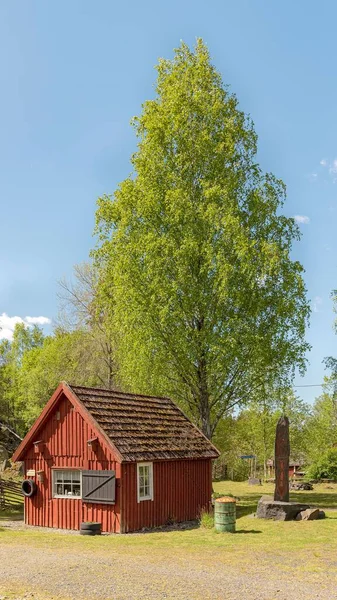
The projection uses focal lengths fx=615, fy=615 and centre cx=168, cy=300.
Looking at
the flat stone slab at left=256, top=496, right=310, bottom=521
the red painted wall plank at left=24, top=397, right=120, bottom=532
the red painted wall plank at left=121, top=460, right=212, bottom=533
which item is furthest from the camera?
the flat stone slab at left=256, top=496, right=310, bottom=521

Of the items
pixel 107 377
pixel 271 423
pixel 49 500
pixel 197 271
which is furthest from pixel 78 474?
pixel 271 423

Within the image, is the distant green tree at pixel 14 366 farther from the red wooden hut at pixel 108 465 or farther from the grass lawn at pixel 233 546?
the grass lawn at pixel 233 546

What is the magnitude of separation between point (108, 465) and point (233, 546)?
18.3 ft

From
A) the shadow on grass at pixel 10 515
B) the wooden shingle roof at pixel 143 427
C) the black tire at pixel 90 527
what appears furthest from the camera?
the shadow on grass at pixel 10 515

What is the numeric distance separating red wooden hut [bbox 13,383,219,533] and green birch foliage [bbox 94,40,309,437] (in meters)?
5.10

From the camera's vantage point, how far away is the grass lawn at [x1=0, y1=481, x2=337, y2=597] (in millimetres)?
Answer: 13995

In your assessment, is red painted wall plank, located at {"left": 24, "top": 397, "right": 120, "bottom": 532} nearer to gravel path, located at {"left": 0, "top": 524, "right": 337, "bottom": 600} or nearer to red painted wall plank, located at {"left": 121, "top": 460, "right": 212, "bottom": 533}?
red painted wall plank, located at {"left": 121, "top": 460, "right": 212, "bottom": 533}

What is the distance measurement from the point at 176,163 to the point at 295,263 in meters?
7.47

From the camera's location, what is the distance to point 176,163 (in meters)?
29.7

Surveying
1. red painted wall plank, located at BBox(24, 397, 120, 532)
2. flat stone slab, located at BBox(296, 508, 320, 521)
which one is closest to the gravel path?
red painted wall plank, located at BBox(24, 397, 120, 532)

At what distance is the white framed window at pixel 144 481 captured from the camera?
20812 mm

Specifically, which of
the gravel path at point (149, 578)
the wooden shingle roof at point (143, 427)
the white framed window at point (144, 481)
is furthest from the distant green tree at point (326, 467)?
the gravel path at point (149, 578)

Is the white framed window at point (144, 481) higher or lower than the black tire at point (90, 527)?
higher

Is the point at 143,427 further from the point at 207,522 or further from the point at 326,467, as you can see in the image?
the point at 326,467
